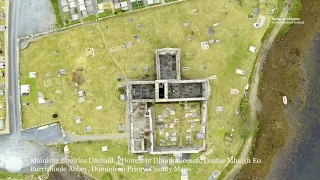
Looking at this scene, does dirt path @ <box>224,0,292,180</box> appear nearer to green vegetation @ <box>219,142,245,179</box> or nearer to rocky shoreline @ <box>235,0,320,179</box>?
green vegetation @ <box>219,142,245,179</box>

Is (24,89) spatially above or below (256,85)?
above

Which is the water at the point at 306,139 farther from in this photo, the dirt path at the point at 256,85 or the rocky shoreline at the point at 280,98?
the dirt path at the point at 256,85

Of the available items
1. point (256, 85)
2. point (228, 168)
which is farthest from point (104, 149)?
point (256, 85)

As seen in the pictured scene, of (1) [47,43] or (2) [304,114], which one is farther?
(2) [304,114]

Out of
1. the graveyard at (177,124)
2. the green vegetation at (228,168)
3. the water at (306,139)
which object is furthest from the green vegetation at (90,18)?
the water at (306,139)

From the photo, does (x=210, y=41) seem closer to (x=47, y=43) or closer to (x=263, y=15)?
(x=263, y=15)

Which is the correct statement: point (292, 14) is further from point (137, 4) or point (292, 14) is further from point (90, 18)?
point (90, 18)

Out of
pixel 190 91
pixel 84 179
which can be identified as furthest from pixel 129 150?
pixel 190 91

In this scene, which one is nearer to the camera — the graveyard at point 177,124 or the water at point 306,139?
the graveyard at point 177,124
